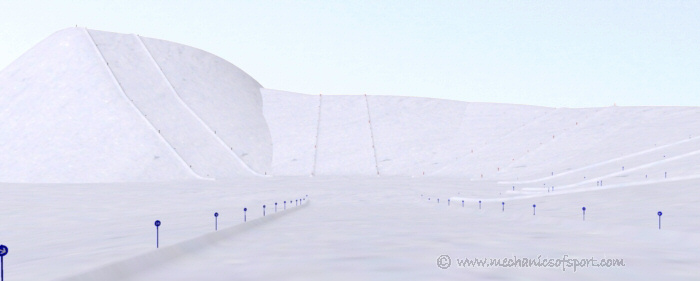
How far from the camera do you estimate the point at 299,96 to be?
107 metres

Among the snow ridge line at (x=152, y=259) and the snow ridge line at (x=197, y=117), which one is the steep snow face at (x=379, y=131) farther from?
the snow ridge line at (x=152, y=259)

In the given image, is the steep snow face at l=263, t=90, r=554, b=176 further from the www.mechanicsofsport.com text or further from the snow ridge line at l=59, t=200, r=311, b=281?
the www.mechanicsofsport.com text

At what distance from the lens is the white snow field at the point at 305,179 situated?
42.5 feet

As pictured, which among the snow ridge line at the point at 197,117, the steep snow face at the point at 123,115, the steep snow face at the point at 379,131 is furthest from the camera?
the steep snow face at the point at 379,131

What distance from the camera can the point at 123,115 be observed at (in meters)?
81.2

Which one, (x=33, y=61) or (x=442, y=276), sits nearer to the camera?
(x=442, y=276)

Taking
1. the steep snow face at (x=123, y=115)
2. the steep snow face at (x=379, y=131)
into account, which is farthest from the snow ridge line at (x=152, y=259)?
the steep snow face at (x=379, y=131)

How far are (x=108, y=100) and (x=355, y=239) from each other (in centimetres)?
7283

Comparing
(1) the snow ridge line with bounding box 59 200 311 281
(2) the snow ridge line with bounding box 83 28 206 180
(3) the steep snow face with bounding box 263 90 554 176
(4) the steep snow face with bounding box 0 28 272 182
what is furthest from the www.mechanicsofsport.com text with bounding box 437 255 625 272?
(3) the steep snow face with bounding box 263 90 554 176

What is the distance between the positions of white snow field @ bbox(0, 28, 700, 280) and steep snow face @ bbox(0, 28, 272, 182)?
0.25 m

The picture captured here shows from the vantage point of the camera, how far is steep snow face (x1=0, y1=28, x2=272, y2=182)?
243 feet

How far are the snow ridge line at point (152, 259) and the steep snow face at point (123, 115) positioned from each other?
57.7 meters

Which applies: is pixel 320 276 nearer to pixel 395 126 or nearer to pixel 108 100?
pixel 108 100

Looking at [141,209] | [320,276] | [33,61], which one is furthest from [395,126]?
[320,276]
